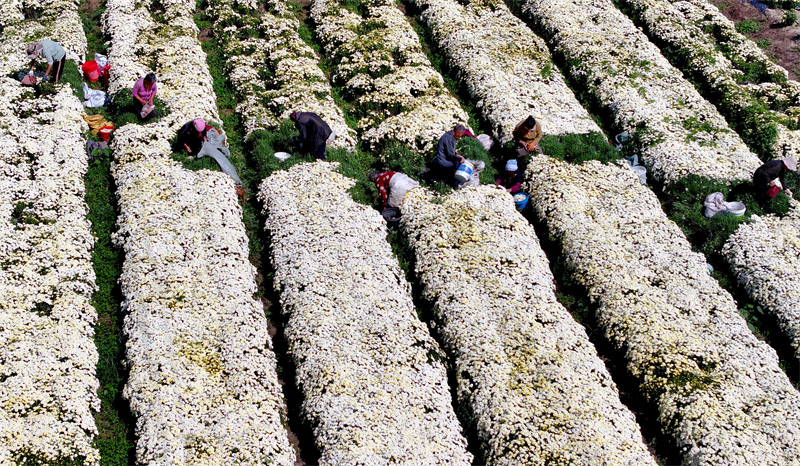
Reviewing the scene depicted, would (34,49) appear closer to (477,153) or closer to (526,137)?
(477,153)

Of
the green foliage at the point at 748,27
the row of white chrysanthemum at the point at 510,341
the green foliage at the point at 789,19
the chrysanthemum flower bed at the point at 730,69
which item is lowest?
the row of white chrysanthemum at the point at 510,341

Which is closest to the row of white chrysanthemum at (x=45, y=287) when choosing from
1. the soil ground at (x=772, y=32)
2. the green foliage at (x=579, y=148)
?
the green foliage at (x=579, y=148)

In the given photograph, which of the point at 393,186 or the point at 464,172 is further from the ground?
the point at 464,172

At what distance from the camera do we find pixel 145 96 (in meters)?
21.9

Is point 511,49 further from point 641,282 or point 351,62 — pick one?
point 641,282

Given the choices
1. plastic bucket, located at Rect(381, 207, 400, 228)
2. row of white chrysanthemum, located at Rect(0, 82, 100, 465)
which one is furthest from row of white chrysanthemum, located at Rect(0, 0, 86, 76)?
plastic bucket, located at Rect(381, 207, 400, 228)

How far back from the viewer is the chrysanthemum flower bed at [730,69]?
22.7 m

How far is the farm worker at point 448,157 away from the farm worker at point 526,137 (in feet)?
8.07

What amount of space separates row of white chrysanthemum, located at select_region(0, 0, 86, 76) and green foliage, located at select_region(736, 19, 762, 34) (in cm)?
3105

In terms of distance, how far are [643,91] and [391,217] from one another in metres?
12.6

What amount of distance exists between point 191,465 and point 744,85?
25686 mm

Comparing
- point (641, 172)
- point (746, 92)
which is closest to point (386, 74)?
point (641, 172)

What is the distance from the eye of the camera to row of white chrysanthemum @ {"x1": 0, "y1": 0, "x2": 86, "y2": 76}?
24919 millimetres

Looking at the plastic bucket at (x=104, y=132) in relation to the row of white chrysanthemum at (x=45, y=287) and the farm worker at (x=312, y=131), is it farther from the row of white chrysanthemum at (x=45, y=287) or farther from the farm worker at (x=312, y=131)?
the farm worker at (x=312, y=131)
